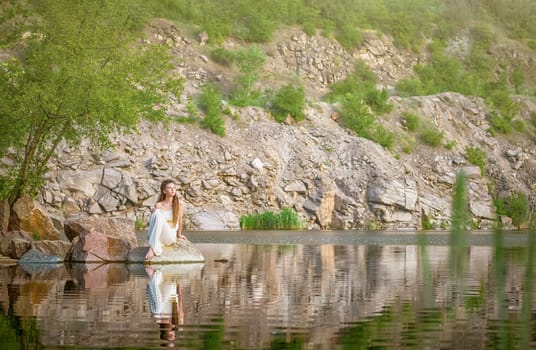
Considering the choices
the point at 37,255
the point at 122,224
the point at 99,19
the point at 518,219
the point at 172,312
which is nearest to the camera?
the point at 172,312

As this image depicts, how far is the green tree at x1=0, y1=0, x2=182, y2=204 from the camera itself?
2773cm

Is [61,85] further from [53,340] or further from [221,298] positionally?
[53,340]

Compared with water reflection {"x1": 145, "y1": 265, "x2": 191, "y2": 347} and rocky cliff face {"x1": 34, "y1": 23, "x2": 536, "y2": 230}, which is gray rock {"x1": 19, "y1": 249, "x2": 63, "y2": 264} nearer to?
water reflection {"x1": 145, "y1": 265, "x2": 191, "y2": 347}

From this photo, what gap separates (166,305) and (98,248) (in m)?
11.5

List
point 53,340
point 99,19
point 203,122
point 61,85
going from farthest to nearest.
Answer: point 203,122, point 99,19, point 61,85, point 53,340

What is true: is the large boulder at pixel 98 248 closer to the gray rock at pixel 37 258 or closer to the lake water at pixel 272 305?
the gray rock at pixel 37 258

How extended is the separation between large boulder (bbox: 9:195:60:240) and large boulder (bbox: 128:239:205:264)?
25.6 feet

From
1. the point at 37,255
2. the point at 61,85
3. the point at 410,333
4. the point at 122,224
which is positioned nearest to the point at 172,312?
the point at 410,333

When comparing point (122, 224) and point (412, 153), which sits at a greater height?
point (412, 153)

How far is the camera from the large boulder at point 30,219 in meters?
30.5

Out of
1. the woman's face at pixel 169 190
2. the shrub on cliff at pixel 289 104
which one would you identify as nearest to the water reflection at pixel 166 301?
the woman's face at pixel 169 190

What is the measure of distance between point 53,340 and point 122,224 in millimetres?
16067

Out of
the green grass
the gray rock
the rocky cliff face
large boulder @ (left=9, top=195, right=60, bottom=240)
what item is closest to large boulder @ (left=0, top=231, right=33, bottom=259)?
the gray rock

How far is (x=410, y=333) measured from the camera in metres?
10.2
